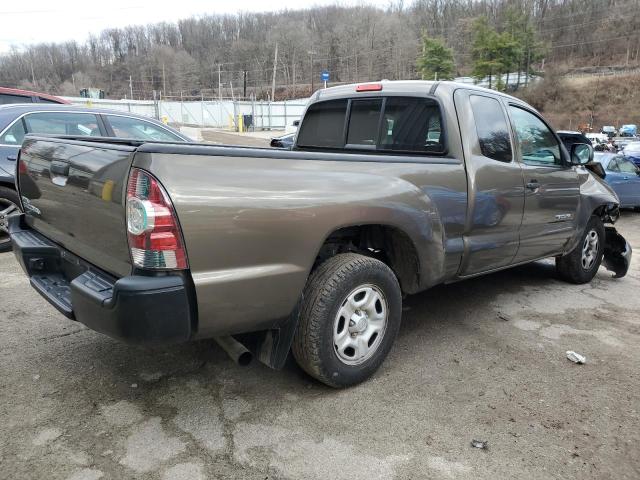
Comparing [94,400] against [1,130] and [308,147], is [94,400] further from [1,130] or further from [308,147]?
[1,130]

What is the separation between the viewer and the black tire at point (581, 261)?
5316 millimetres

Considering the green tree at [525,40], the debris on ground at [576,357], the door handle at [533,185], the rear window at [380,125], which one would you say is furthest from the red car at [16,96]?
the green tree at [525,40]

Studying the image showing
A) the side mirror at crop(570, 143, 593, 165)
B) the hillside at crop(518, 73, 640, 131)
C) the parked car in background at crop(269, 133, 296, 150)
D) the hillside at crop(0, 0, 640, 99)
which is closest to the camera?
the side mirror at crop(570, 143, 593, 165)

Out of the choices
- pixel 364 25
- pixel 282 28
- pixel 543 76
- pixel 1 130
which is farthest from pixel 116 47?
pixel 1 130

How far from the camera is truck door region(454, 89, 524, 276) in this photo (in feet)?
11.9

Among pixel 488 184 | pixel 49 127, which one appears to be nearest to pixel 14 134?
pixel 49 127

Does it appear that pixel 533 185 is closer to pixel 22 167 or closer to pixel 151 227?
pixel 151 227

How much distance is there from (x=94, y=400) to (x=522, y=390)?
2.55 meters

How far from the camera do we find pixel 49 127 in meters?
6.20

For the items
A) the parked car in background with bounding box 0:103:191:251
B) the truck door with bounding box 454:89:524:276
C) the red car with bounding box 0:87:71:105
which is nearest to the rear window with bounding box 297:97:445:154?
the truck door with bounding box 454:89:524:276

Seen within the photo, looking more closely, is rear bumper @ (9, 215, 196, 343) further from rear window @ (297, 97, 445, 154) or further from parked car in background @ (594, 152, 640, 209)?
parked car in background @ (594, 152, 640, 209)

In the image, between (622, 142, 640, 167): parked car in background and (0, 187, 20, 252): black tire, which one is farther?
(622, 142, 640, 167): parked car in background

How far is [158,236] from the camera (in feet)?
7.00

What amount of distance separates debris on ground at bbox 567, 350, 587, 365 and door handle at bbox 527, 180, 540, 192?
1.37 metres
